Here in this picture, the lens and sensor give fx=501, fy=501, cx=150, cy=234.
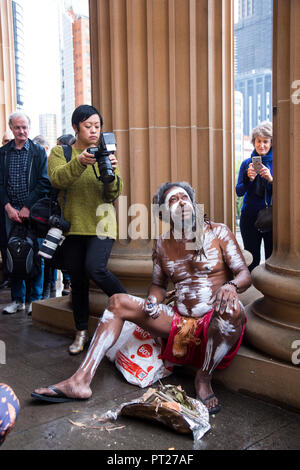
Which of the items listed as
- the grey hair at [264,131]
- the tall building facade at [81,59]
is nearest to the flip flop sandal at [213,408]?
the grey hair at [264,131]

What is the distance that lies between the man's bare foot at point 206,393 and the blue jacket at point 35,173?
2814mm

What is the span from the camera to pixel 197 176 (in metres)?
4.42

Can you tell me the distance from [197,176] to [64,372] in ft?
6.55

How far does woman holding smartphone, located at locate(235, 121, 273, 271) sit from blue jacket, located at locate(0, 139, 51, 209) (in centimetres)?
202

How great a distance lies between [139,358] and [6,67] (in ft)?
19.5

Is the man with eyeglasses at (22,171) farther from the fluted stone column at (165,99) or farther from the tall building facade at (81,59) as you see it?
the tall building facade at (81,59)

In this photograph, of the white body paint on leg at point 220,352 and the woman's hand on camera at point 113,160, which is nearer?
the white body paint on leg at point 220,352

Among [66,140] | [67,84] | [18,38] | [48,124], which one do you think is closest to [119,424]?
[66,140]

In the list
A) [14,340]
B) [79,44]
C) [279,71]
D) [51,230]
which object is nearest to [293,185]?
[279,71]

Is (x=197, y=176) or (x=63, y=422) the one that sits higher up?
(x=197, y=176)

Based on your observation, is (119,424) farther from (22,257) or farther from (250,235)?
(250,235)

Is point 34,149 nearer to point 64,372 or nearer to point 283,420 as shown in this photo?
point 64,372

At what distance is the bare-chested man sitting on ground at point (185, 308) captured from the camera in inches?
121

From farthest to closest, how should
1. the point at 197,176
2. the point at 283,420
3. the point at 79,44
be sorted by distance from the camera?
the point at 79,44 < the point at 197,176 < the point at 283,420
